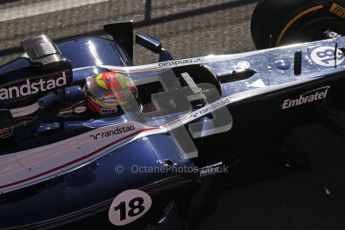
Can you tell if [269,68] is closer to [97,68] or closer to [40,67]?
[97,68]

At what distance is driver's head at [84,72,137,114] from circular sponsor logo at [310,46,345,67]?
5.04 feet

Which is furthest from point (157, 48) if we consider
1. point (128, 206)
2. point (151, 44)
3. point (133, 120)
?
point (128, 206)

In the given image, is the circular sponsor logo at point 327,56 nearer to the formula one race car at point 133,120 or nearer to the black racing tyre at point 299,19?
the formula one race car at point 133,120

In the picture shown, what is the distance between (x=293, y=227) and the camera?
15.5 feet

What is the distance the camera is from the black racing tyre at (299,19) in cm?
552

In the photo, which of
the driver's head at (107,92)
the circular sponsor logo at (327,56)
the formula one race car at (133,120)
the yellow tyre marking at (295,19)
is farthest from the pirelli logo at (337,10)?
the driver's head at (107,92)

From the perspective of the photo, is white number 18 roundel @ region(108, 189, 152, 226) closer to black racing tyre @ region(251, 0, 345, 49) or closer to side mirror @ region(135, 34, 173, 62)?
side mirror @ region(135, 34, 173, 62)

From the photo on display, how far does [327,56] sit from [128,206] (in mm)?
2036

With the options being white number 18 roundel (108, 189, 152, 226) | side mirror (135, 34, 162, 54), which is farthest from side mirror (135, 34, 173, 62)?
white number 18 roundel (108, 189, 152, 226)

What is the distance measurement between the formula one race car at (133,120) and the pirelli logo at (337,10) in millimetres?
425

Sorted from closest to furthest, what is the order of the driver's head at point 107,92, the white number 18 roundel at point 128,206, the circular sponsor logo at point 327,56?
the white number 18 roundel at point 128,206 < the driver's head at point 107,92 < the circular sponsor logo at point 327,56

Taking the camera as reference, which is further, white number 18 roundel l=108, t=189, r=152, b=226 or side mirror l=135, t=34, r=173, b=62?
side mirror l=135, t=34, r=173, b=62

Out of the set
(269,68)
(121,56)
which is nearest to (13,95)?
(121,56)

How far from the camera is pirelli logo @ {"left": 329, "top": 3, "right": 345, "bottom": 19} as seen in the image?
553 cm
